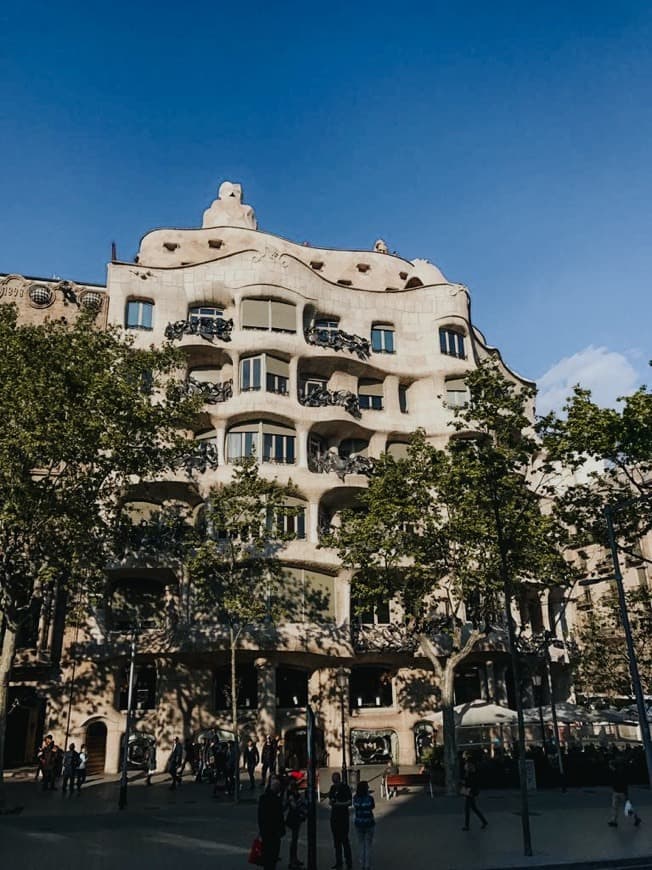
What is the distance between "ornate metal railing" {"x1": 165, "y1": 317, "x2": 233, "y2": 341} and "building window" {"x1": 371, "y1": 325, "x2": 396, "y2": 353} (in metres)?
8.46

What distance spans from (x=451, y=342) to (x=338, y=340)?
7.26m

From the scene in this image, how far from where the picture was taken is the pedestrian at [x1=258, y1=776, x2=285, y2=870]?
1212 centimetres

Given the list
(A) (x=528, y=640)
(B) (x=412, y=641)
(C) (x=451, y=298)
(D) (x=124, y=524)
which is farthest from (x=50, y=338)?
(A) (x=528, y=640)

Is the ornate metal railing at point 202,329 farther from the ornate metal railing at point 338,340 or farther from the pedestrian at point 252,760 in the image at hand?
the pedestrian at point 252,760

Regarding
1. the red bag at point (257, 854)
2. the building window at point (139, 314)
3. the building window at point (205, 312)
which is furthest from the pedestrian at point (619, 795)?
the building window at point (139, 314)

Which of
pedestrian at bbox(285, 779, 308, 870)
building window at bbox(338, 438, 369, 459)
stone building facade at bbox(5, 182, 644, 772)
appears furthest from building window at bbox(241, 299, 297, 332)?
pedestrian at bbox(285, 779, 308, 870)

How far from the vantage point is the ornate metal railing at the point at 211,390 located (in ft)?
117

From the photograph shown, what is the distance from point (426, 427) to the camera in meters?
39.9

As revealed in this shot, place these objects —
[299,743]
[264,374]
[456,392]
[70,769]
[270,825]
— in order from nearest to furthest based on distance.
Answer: [270,825]
[70,769]
[299,743]
[264,374]
[456,392]

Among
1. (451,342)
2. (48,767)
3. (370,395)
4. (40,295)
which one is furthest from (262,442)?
(48,767)

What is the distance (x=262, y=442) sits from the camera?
35344mm

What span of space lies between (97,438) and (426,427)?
20.3 meters

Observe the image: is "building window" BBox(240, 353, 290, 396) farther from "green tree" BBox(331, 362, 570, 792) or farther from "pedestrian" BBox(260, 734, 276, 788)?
"pedestrian" BBox(260, 734, 276, 788)

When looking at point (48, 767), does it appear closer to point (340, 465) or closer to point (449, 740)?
point (449, 740)
